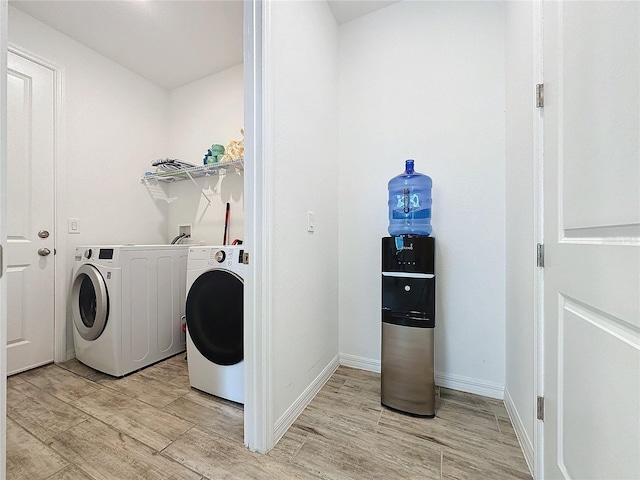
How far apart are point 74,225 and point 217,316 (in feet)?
5.46

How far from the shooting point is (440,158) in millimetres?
1767

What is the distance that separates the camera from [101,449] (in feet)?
3.98

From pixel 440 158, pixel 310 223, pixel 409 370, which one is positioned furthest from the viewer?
pixel 440 158

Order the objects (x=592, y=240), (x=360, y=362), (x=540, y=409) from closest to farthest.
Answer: (x=592, y=240) → (x=540, y=409) → (x=360, y=362)

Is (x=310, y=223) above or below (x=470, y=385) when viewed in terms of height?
above

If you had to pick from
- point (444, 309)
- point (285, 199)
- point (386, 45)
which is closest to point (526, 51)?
point (386, 45)

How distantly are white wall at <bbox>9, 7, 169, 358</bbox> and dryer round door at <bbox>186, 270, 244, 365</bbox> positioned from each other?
1404mm

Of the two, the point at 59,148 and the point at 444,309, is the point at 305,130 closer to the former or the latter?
the point at 444,309

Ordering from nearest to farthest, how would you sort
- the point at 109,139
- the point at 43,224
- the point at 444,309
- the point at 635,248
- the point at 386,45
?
the point at 635,248, the point at 444,309, the point at 386,45, the point at 43,224, the point at 109,139

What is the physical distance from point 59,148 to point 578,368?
11.0 feet

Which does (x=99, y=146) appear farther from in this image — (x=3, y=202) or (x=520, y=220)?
(x=520, y=220)

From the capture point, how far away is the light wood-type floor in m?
1.10

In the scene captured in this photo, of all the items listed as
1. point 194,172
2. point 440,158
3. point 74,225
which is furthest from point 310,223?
point 74,225

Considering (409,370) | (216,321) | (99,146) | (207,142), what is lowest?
(409,370)
